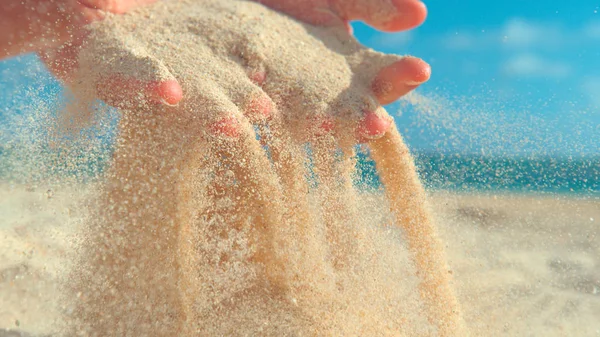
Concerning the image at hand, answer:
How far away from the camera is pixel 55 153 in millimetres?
Result: 1689

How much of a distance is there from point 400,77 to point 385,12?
1.94 ft

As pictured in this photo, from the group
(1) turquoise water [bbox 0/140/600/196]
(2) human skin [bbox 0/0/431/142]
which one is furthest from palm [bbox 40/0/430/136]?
(1) turquoise water [bbox 0/140/600/196]

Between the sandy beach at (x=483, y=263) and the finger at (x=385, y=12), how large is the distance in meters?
0.91

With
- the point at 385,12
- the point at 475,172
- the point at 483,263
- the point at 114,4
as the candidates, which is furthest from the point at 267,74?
the point at 483,263

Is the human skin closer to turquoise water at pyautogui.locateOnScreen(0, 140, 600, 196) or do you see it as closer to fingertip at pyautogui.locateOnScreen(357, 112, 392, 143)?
fingertip at pyautogui.locateOnScreen(357, 112, 392, 143)

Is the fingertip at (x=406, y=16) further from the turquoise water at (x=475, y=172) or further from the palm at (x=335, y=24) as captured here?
the turquoise water at (x=475, y=172)

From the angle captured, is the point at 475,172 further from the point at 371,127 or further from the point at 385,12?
the point at 371,127

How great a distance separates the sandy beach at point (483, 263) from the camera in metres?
1.81

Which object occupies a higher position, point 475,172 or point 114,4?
point 114,4

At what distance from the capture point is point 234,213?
4.96 ft

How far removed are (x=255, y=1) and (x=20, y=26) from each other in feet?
3.57

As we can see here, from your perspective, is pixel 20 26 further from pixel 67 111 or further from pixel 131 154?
pixel 131 154

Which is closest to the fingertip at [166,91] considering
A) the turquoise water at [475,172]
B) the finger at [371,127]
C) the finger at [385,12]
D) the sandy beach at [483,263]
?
the sandy beach at [483,263]

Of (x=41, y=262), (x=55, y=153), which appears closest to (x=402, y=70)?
(x=55, y=153)
